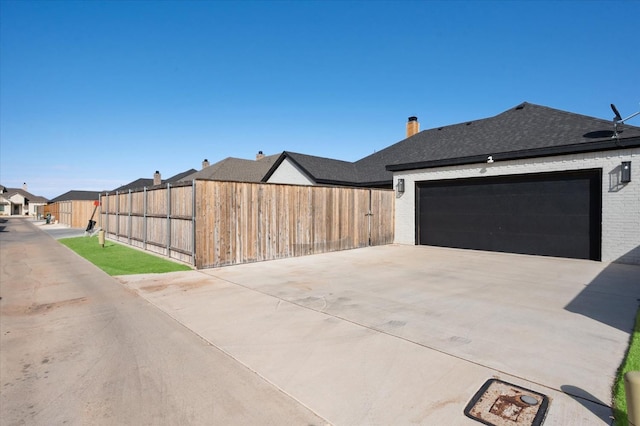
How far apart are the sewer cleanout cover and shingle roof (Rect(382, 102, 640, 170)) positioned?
1041cm

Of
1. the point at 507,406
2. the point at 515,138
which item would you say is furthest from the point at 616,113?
the point at 507,406

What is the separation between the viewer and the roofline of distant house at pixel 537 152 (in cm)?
970

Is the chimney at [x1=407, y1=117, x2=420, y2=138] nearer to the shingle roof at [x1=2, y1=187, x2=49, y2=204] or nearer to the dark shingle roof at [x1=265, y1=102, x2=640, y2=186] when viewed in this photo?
the dark shingle roof at [x1=265, y1=102, x2=640, y2=186]

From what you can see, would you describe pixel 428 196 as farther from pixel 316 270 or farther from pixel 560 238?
pixel 316 270

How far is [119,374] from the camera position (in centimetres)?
345

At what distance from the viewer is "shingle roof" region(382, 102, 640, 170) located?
10.5 meters

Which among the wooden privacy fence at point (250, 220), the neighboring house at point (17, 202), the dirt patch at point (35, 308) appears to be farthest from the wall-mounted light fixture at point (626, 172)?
the neighboring house at point (17, 202)

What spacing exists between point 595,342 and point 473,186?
33.1 ft

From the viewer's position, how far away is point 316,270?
29.7 ft

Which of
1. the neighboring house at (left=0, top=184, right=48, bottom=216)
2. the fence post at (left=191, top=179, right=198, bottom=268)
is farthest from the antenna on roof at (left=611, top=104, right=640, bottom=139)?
the neighboring house at (left=0, top=184, right=48, bottom=216)

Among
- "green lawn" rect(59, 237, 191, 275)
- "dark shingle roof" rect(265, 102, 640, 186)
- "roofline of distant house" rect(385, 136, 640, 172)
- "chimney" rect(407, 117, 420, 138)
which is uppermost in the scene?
"chimney" rect(407, 117, 420, 138)

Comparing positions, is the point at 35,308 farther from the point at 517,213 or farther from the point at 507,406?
the point at 517,213

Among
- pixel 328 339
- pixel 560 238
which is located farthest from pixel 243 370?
pixel 560 238

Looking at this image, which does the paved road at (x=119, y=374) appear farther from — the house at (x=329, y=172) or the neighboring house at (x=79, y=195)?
the neighboring house at (x=79, y=195)
